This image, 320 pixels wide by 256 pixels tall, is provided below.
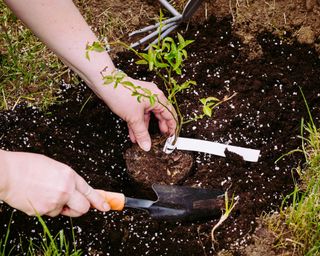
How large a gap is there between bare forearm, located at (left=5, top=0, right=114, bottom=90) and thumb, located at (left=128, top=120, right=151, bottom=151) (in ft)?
0.77

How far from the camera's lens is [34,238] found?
228 centimetres

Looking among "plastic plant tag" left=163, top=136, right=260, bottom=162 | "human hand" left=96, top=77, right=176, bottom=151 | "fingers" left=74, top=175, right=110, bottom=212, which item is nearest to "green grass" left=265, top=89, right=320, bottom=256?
"plastic plant tag" left=163, top=136, right=260, bottom=162

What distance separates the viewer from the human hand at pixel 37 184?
1884 millimetres

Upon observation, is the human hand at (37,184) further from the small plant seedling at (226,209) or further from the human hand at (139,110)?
the small plant seedling at (226,209)

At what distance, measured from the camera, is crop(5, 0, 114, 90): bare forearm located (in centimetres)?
204

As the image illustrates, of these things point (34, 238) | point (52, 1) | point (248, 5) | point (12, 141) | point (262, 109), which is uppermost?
point (52, 1)

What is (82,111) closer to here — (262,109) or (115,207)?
(115,207)

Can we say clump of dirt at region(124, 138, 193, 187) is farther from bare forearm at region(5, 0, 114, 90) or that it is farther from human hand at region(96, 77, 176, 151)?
bare forearm at region(5, 0, 114, 90)

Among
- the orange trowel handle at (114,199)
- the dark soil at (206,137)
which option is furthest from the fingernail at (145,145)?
the orange trowel handle at (114,199)

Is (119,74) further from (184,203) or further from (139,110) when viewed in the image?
(184,203)

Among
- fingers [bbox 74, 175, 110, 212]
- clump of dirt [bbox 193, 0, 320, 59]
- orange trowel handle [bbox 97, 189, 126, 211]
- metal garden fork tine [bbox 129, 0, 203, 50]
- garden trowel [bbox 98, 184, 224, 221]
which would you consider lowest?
garden trowel [bbox 98, 184, 224, 221]

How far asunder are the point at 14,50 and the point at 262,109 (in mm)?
1202

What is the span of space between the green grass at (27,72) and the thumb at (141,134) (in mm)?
499

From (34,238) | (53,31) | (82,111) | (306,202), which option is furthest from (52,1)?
(306,202)
